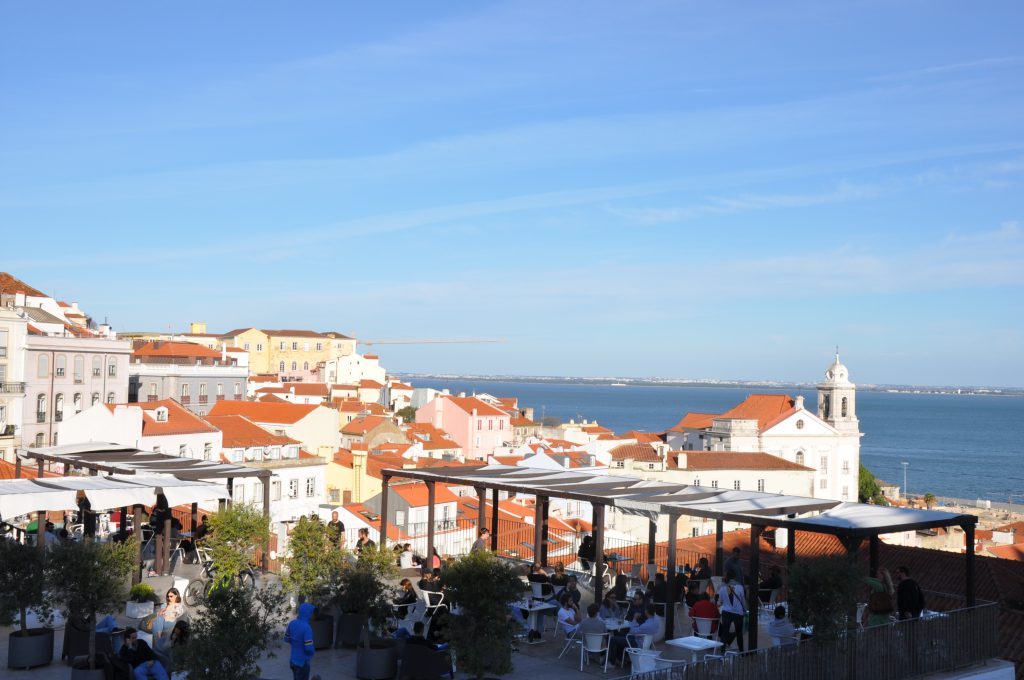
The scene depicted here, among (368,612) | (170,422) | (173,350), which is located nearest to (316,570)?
(368,612)

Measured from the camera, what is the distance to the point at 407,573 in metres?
17.9

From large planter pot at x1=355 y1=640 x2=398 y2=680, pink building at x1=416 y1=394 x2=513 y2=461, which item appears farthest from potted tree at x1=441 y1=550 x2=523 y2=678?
pink building at x1=416 y1=394 x2=513 y2=461

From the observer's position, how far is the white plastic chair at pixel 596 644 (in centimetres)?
1214

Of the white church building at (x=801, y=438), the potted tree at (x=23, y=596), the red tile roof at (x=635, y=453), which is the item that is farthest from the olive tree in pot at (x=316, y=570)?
the white church building at (x=801, y=438)

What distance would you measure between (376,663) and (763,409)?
8831cm

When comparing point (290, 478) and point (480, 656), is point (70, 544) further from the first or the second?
point (290, 478)

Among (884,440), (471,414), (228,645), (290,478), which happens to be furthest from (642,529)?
(884,440)

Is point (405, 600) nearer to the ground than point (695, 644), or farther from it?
farther from it

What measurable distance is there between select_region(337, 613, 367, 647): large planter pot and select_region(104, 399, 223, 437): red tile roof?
37.6 m

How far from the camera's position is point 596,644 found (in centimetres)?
1215

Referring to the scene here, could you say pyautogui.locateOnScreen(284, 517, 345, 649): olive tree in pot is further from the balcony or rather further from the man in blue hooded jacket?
the balcony

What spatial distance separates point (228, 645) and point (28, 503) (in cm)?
688

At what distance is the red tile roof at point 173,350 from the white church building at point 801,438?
4196 centimetres

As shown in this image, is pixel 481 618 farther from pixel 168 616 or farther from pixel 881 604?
pixel 881 604
